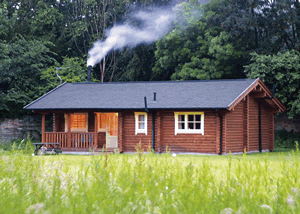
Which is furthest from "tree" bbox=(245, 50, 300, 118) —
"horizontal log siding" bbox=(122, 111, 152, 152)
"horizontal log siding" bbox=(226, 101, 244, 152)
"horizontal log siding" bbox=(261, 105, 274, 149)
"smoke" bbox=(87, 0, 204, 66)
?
"horizontal log siding" bbox=(122, 111, 152, 152)

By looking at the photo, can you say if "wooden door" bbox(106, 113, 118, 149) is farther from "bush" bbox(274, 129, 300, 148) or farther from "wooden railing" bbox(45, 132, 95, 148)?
"bush" bbox(274, 129, 300, 148)

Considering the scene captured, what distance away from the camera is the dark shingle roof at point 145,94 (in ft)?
64.7

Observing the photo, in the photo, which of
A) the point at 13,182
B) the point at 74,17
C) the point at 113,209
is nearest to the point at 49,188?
the point at 13,182

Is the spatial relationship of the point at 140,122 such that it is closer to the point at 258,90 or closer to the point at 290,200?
the point at 258,90

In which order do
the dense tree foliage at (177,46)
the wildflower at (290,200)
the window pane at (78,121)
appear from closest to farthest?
the wildflower at (290,200), the window pane at (78,121), the dense tree foliage at (177,46)

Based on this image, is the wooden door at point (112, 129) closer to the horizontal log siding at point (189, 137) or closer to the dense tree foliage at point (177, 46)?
the horizontal log siding at point (189, 137)

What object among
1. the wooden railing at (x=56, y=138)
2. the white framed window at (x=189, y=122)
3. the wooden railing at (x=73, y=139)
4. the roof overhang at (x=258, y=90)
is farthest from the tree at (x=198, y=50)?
the wooden railing at (x=56, y=138)

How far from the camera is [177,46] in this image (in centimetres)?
3244

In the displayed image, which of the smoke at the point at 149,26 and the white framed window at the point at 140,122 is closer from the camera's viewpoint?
the white framed window at the point at 140,122

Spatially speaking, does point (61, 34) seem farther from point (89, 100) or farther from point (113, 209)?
point (113, 209)

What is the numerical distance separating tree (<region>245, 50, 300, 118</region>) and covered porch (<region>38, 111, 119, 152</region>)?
392 inches

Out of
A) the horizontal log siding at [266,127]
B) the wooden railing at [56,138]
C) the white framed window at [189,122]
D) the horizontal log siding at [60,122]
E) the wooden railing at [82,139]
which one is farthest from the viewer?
the horizontal log siding at [266,127]

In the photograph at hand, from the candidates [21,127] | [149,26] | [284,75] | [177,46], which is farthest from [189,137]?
[149,26]

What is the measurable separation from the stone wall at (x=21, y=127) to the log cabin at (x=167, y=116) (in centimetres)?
858
